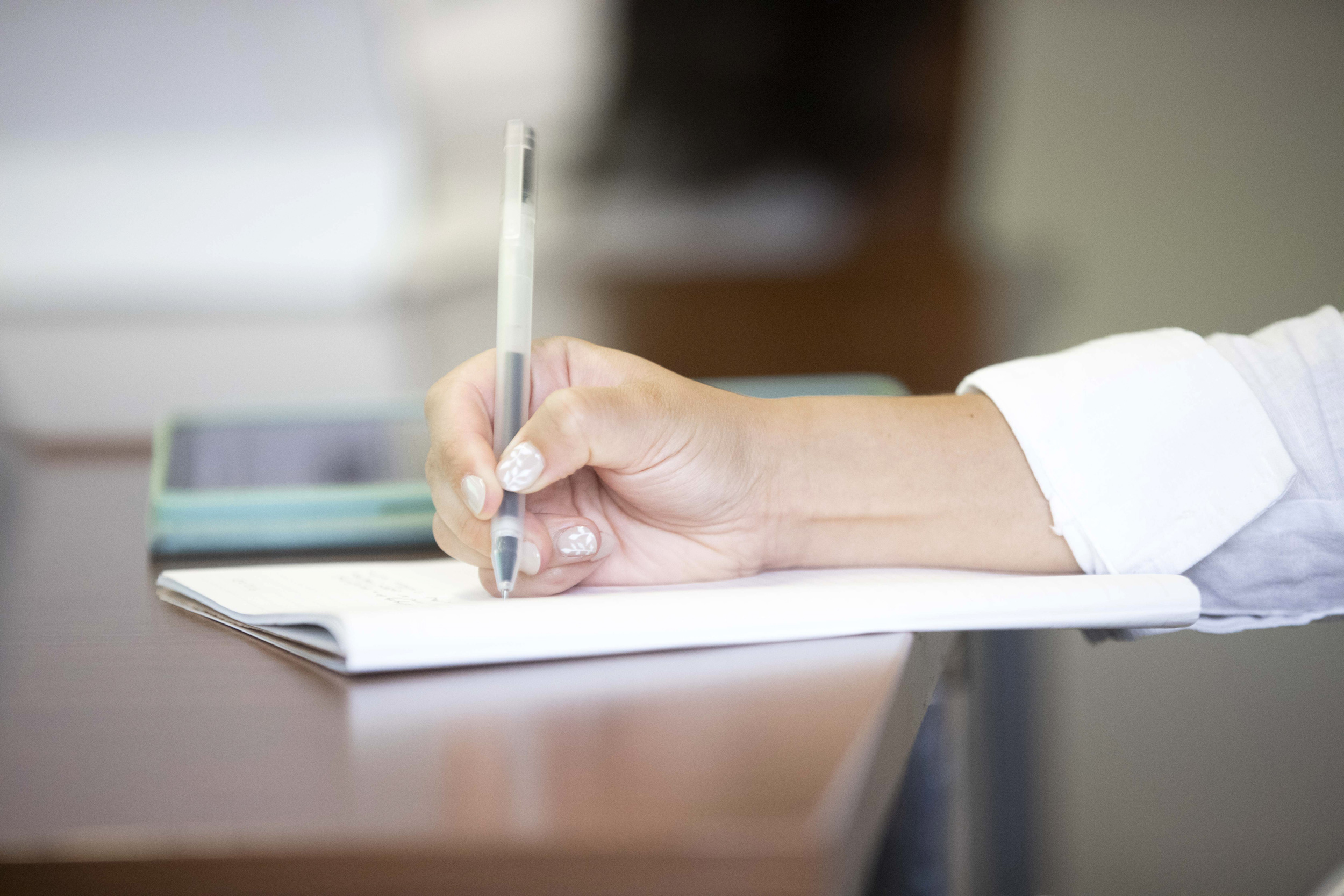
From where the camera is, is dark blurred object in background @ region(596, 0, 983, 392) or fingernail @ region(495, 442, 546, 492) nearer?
fingernail @ region(495, 442, 546, 492)

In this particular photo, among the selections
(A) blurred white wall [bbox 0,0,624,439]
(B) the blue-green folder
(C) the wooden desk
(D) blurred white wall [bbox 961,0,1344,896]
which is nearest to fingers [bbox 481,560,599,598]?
(C) the wooden desk

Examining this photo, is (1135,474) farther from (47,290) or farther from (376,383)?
(47,290)

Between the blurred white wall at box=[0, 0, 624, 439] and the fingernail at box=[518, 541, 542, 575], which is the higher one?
the blurred white wall at box=[0, 0, 624, 439]

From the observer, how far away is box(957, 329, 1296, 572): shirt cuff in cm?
47

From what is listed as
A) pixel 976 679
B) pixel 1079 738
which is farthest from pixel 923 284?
pixel 976 679

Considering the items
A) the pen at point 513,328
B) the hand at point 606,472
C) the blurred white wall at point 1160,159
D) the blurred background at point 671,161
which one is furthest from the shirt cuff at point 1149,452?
the blurred white wall at point 1160,159

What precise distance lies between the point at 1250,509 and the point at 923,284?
2.16 m

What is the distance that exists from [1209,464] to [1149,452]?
0.09 feet

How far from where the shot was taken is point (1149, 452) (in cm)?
48

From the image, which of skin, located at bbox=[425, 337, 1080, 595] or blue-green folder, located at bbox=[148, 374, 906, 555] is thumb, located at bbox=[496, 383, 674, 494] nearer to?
skin, located at bbox=[425, 337, 1080, 595]

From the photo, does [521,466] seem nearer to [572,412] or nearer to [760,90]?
[572,412]

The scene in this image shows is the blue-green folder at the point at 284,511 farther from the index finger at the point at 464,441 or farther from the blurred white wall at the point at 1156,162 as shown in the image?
the blurred white wall at the point at 1156,162

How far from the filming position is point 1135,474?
479 millimetres

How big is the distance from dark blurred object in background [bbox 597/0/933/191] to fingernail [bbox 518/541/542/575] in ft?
9.56
